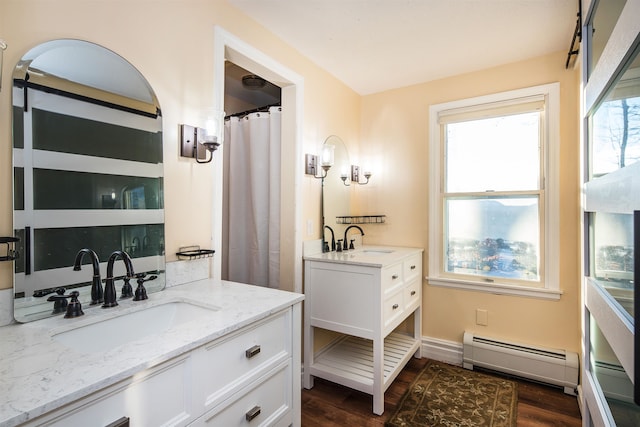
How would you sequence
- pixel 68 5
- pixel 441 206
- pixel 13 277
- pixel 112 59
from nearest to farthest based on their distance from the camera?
pixel 13 277
pixel 68 5
pixel 112 59
pixel 441 206

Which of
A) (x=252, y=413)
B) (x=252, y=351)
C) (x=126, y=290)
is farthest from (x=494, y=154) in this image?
(x=126, y=290)

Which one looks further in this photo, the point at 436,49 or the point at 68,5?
the point at 436,49

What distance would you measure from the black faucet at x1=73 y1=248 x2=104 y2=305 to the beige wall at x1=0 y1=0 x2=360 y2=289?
185mm

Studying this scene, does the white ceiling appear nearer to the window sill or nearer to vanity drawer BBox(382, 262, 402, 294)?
vanity drawer BBox(382, 262, 402, 294)

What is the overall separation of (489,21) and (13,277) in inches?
104

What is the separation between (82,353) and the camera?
821mm

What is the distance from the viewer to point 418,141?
2.82m

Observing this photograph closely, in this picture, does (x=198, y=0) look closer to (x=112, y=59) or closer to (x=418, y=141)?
(x=112, y=59)

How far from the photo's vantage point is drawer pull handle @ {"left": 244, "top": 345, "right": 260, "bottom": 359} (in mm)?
1126

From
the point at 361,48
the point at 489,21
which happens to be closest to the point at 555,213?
the point at 489,21

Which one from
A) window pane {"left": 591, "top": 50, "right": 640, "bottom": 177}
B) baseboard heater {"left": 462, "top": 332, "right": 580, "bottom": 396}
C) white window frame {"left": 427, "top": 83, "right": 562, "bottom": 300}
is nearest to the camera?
window pane {"left": 591, "top": 50, "right": 640, "bottom": 177}

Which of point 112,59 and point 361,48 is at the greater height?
point 361,48

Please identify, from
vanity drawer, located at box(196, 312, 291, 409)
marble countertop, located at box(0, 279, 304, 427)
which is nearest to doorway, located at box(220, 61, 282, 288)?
vanity drawer, located at box(196, 312, 291, 409)

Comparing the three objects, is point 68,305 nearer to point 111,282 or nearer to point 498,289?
point 111,282
